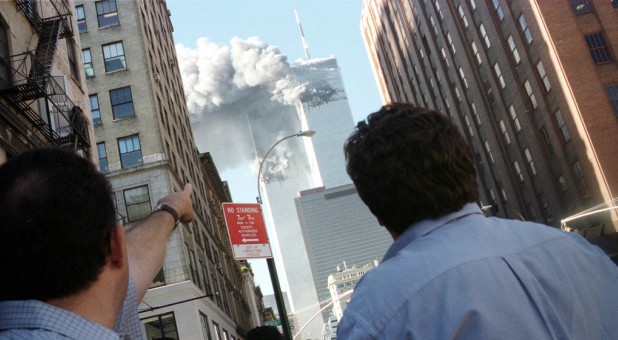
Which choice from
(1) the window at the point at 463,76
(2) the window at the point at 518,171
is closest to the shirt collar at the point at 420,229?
(2) the window at the point at 518,171

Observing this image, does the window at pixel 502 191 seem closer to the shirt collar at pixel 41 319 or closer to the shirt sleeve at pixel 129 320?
the shirt sleeve at pixel 129 320

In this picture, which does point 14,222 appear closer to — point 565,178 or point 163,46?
point 565,178

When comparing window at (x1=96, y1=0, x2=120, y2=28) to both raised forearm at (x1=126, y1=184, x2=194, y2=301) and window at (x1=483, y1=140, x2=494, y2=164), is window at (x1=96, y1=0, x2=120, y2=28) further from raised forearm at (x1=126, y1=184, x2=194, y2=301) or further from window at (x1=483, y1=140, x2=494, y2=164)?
raised forearm at (x1=126, y1=184, x2=194, y2=301)

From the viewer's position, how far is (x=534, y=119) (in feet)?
141

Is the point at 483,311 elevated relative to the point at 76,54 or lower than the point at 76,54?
lower

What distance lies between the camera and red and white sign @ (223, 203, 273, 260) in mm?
15055

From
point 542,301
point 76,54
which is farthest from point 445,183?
point 76,54

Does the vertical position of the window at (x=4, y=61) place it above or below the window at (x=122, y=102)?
below

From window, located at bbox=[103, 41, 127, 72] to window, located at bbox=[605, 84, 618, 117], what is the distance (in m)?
28.4

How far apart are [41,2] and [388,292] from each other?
62.0 feet

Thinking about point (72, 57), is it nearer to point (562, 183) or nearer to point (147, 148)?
point (147, 148)

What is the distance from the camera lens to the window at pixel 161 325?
29984 mm

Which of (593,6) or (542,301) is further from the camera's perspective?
(593,6)

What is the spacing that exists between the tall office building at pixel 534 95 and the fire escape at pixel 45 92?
20549mm
